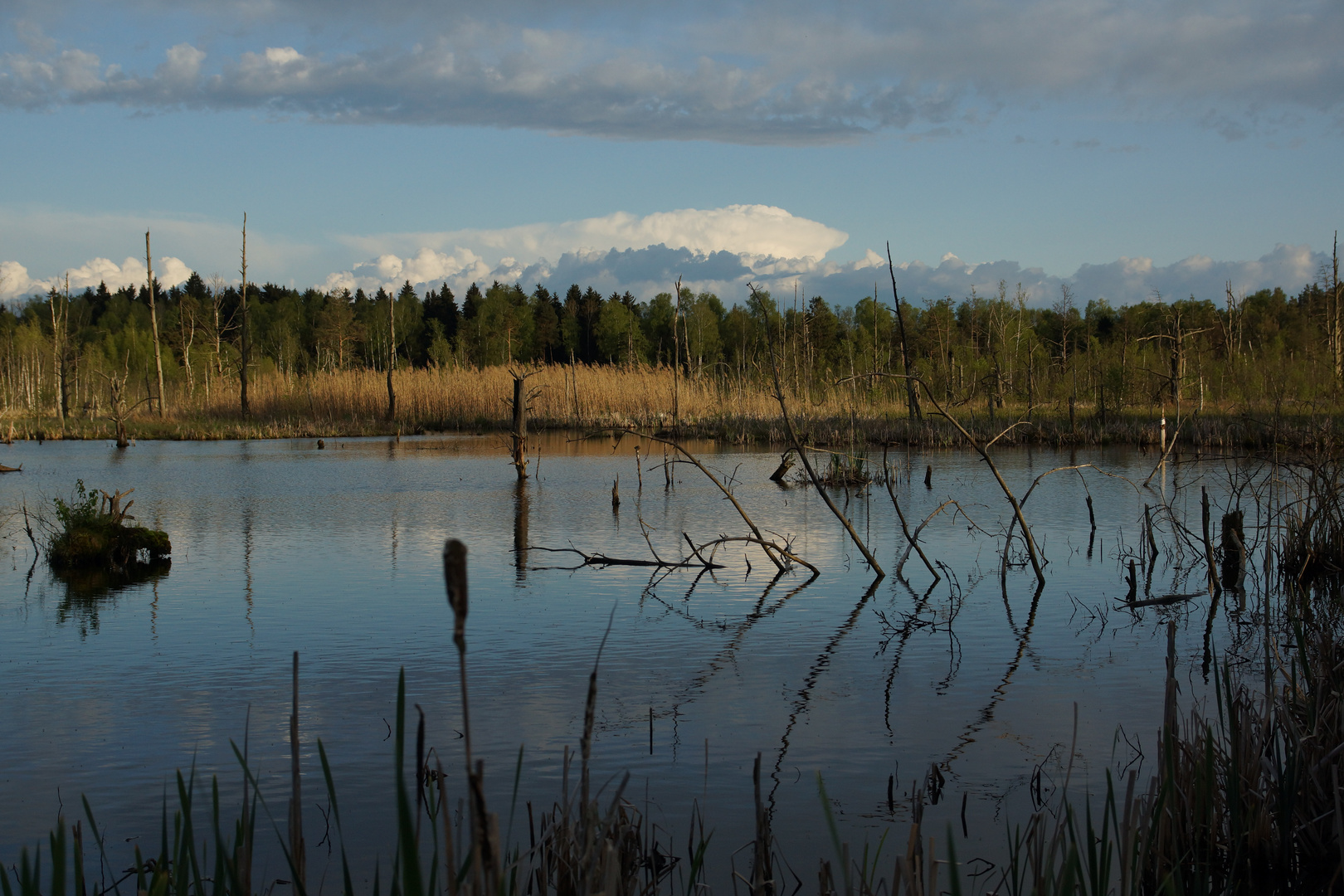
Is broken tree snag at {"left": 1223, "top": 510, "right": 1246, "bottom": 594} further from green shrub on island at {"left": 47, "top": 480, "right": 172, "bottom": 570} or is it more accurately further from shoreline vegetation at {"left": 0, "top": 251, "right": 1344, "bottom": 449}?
green shrub on island at {"left": 47, "top": 480, "right": 172, "bottom": 570}

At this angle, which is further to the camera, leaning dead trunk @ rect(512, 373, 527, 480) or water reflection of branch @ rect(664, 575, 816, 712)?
leaning dead trunk @ rect(512, 373, 527, 480)

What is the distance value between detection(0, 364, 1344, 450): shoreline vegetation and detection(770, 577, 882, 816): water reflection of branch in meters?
12.0

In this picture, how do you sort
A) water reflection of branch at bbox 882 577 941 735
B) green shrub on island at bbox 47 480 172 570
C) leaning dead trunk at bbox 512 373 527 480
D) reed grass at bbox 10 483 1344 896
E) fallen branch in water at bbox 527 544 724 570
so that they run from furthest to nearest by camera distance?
leaning dead trunk at bbox 512 373 527 480 → green shrub on island at bbox 47 480 172 570 → fallen branch in water at bbox 527 544 724 570 → water reflection of branch at bbox 882 577 941 735 → reed grass at bbox 10 483 1344 896

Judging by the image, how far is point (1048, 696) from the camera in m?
5.08

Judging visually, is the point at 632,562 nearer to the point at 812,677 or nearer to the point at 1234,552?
the point at 812,677

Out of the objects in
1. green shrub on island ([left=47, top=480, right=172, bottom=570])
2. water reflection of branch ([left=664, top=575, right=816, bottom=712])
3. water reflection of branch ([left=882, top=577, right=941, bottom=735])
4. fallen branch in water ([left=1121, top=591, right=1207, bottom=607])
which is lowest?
water reflection of branch ([left=882, top=577, right=941, bottom=735])

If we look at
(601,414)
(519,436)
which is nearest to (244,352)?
(601,414)

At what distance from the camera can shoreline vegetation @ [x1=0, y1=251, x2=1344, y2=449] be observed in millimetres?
21375

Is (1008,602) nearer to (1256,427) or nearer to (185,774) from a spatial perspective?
(185,774)

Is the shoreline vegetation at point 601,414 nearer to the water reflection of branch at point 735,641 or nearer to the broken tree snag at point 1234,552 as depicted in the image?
the broken tree snag at point 1234,552

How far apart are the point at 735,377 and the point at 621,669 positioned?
24901mm

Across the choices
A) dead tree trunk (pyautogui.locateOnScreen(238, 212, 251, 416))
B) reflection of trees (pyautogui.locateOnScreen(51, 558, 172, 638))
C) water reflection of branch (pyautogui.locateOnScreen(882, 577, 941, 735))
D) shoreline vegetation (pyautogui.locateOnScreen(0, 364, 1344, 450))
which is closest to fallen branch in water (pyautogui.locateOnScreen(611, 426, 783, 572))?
water reflection of branch (pyautogui.locateOnScreen(882, 577, 941, 735))

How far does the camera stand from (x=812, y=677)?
5445mm

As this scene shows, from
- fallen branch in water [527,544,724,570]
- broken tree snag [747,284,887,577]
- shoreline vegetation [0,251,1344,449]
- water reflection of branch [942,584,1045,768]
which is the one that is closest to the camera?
water reflection of branch [942,584,1045,768]
